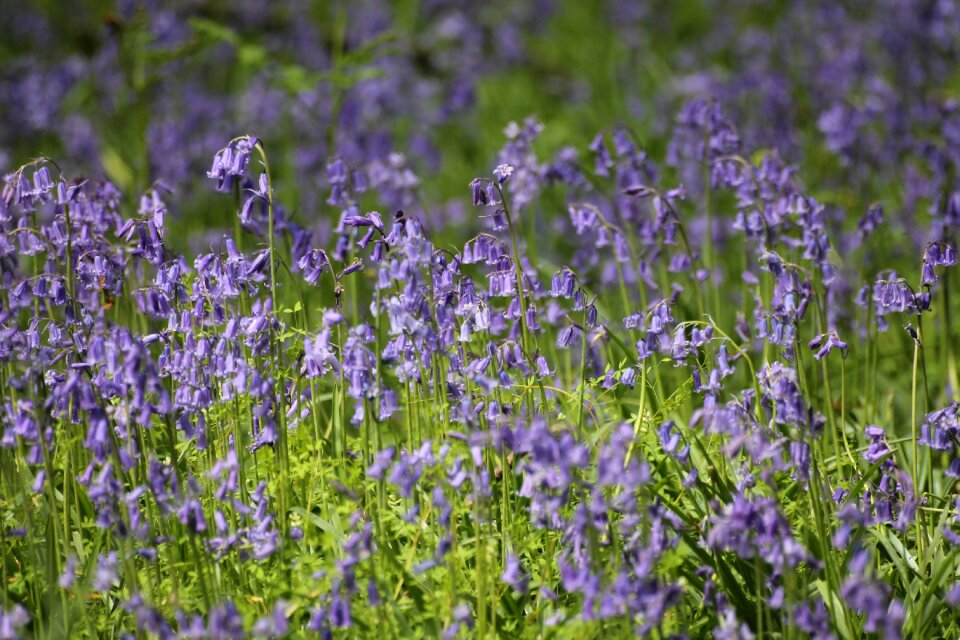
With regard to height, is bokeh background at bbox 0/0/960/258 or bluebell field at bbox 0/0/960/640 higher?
bokeh background at bbox 0/0/960/258

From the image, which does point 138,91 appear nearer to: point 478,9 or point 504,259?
point 504,259

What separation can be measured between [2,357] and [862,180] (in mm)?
5437

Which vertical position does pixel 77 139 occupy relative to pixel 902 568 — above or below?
above

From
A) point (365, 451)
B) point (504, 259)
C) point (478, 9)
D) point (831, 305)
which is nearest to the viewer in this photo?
point (365, 451)

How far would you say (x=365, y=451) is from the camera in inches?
132

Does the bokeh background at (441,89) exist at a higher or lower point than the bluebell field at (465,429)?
higher

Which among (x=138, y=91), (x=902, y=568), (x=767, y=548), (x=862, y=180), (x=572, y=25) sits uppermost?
(x=572, y=25)

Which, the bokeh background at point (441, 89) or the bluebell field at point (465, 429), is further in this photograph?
the bokeh background at point (441, 89)

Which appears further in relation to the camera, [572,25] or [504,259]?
[572,25]

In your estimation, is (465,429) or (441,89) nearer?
(465,429)

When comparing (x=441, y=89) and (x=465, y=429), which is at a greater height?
(x=441, y=89)

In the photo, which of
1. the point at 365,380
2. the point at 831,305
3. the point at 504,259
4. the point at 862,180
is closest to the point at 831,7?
the point at 862,180

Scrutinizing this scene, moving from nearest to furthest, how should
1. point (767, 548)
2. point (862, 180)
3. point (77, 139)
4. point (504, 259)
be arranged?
point (767, 548)
point (504, 259)
point (862, 180)
point (77, 139)

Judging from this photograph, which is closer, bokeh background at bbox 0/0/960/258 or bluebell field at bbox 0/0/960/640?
bluebell field at bbox 0/0/960/640
